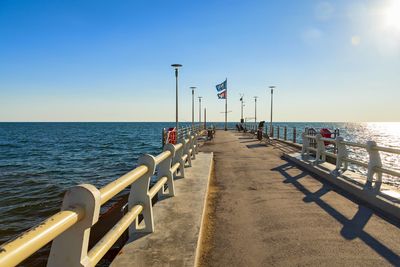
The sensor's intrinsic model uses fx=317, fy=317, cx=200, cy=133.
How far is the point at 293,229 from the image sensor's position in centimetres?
502

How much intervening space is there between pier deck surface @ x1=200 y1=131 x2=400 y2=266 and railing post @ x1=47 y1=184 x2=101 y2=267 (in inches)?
75.8

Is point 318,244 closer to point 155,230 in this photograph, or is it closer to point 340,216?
point 340,216

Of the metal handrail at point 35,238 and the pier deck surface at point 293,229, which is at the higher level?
the metal handrail at point 35,238

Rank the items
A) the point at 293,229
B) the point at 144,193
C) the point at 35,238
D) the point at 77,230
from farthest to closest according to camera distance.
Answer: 1. the point at 293,229
2. the point at 144,193
3. the point at 77,230
4. the point at 35,238

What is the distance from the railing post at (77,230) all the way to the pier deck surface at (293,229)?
193 centimetres

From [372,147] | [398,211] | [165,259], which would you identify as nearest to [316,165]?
[372,147]

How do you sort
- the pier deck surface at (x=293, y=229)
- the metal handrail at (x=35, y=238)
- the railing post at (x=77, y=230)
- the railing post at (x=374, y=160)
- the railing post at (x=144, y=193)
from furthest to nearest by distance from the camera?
the railing post at (x=374, y=160) < the railing post at (x=144, y=193) < the pier deck surface at (x=293, y=229) < the railing post at (x=77, y=230) < the metal handrail at (x=35, y=238)

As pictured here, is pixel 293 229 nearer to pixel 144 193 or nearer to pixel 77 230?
pixel 144 193

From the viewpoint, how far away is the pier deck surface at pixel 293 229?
403cm

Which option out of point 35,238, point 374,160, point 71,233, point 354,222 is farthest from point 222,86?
point 35,238

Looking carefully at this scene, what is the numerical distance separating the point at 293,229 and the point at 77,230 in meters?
3.66

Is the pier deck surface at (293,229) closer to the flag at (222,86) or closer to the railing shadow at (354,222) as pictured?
the railing shadow at (354,222)

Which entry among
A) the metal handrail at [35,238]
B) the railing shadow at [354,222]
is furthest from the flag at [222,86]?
the metal handrail at [35,238]

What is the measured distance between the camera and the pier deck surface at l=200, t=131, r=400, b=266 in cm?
403
